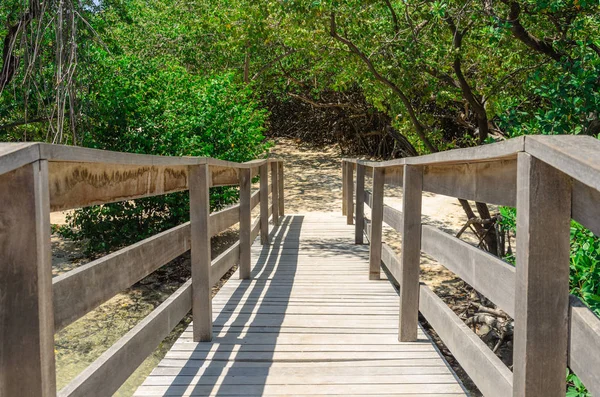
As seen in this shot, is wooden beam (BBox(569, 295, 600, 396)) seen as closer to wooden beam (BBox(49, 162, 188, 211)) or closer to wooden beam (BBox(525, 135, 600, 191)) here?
wooden beam (BBox(525, 135, 600, 191))

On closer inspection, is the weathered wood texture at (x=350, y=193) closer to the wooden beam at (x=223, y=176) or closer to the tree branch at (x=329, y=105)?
the wooden beam at (x=223, y=176)

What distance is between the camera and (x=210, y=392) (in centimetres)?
274

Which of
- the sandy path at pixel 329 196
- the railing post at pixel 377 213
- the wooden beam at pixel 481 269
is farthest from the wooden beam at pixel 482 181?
the sandy path at pixel 329 196

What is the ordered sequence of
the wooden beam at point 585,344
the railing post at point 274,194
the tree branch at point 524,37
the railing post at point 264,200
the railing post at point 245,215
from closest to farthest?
the wooden beam at point 585,344
the railing post at point 245,215
the tree branch at point 524,37
the railing post at point 264,200
the railing post at point 274,194

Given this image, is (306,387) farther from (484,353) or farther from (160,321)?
(484,353)

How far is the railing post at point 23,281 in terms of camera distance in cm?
→ 130

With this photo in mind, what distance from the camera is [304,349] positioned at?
338cm

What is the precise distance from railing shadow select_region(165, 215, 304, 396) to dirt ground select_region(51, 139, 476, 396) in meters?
1.93

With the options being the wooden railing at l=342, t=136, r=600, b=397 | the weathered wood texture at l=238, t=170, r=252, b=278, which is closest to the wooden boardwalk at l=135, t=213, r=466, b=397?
the weathered wood texture at l=238, t=170, r=252, b=278

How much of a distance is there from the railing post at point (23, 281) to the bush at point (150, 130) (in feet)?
21.1

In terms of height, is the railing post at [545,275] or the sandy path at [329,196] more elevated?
the railing post at [545,275]

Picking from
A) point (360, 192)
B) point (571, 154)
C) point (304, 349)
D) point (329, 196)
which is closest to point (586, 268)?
point (571, 154)

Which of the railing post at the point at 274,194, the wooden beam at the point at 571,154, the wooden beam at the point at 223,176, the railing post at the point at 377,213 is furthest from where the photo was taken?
the railing post at the point at 274,194

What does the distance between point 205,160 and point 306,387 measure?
1349 millimetres
